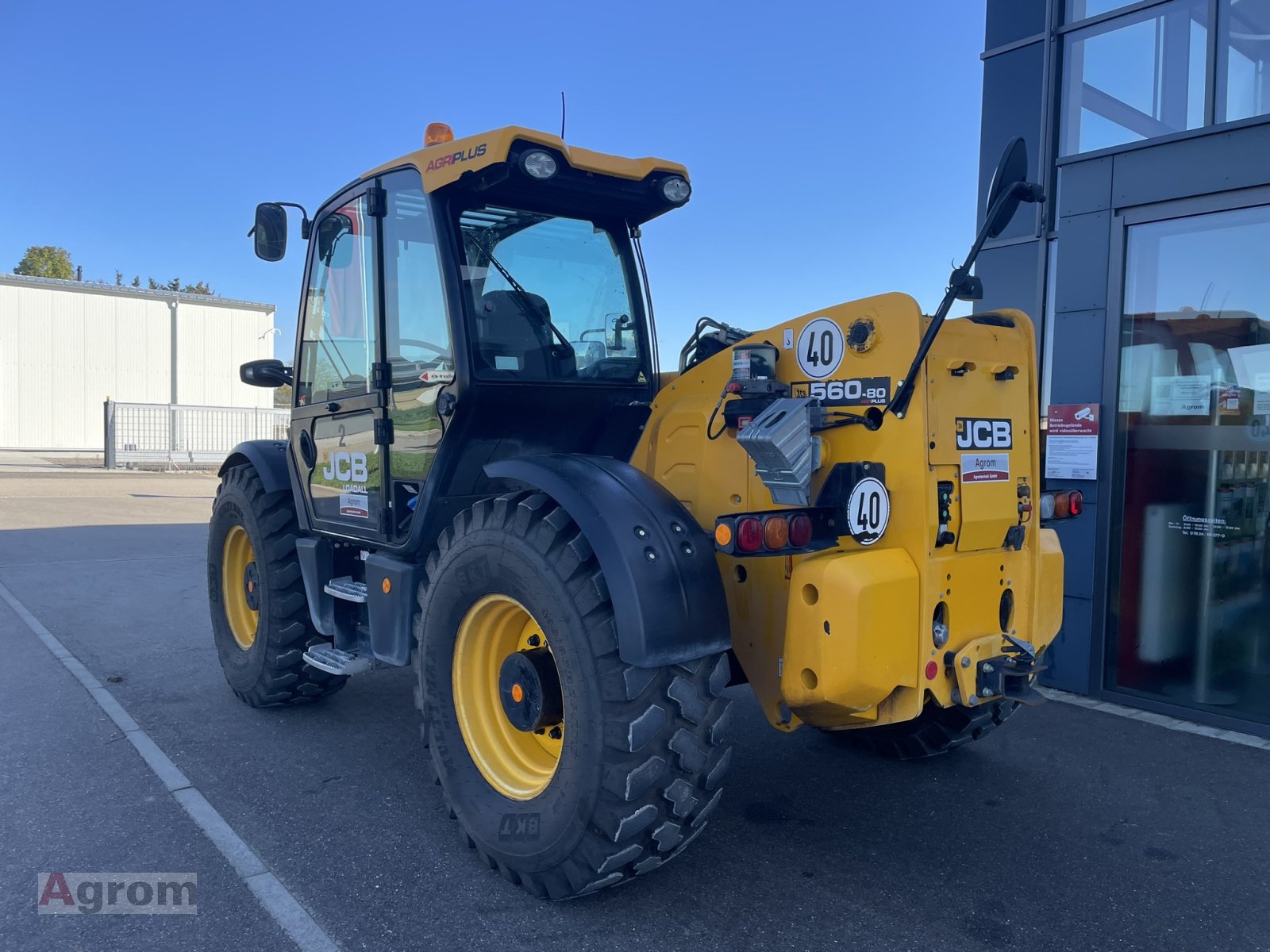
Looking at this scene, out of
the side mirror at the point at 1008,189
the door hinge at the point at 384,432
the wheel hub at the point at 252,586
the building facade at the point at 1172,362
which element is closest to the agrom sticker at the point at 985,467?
the side mirror at the point at 1008,189

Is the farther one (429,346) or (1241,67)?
(1241,67)

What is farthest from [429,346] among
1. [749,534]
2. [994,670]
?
[994,670]

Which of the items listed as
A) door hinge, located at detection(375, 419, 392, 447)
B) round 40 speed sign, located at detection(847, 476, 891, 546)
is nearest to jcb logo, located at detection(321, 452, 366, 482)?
door hinge, located at detection(375, 419, 392, 447)

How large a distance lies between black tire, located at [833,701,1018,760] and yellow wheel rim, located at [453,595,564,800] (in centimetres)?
136

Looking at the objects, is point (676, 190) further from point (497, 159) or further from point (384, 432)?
point (384, 432)

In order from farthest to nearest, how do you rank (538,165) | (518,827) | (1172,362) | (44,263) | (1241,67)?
(44,263), (1172,362), (1241,67), (538,165), (518,827)

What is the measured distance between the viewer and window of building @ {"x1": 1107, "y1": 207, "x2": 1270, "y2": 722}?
5.06 metres

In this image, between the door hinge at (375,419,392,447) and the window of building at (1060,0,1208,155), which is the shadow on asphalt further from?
the window of building at (1060,0,1208,155)

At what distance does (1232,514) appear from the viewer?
5.16 meters

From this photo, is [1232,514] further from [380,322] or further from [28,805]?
[28,805]

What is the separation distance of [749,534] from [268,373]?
10.6 feet

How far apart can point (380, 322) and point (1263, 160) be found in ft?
14.8

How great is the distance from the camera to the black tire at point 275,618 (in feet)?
15.6

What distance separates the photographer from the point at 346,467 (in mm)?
4406
